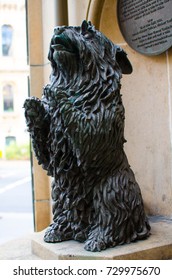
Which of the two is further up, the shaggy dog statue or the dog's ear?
the dog's ear

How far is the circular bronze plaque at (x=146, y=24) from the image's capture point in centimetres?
301

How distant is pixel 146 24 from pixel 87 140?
5.07 feet

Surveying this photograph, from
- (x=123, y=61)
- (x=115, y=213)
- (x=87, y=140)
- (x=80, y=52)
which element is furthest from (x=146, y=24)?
(x=115, y=213)

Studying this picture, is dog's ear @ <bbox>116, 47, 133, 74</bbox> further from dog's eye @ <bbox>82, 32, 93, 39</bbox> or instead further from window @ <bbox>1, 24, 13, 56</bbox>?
window @ <bbox>1, 24, 13, 56</bbox>

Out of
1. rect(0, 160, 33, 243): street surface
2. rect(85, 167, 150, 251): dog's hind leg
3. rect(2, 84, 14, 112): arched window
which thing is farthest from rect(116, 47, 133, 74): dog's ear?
rect(2, 84, 14, 112): arched window

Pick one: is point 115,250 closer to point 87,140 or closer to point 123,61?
point 87,140

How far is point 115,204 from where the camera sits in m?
2.16

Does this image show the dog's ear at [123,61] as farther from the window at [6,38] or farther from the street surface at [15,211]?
the window at [6,38]

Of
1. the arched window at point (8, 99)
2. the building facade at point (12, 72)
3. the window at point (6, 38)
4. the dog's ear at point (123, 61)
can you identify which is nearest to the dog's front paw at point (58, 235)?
the dog's ear at point (123, 61)

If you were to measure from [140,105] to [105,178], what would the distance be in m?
1.32

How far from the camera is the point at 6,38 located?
1823 centimetres

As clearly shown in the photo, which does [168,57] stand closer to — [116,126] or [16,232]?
[116,126]

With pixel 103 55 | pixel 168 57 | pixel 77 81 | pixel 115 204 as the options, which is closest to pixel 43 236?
pixel 115 204

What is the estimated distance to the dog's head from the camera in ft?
6.90
